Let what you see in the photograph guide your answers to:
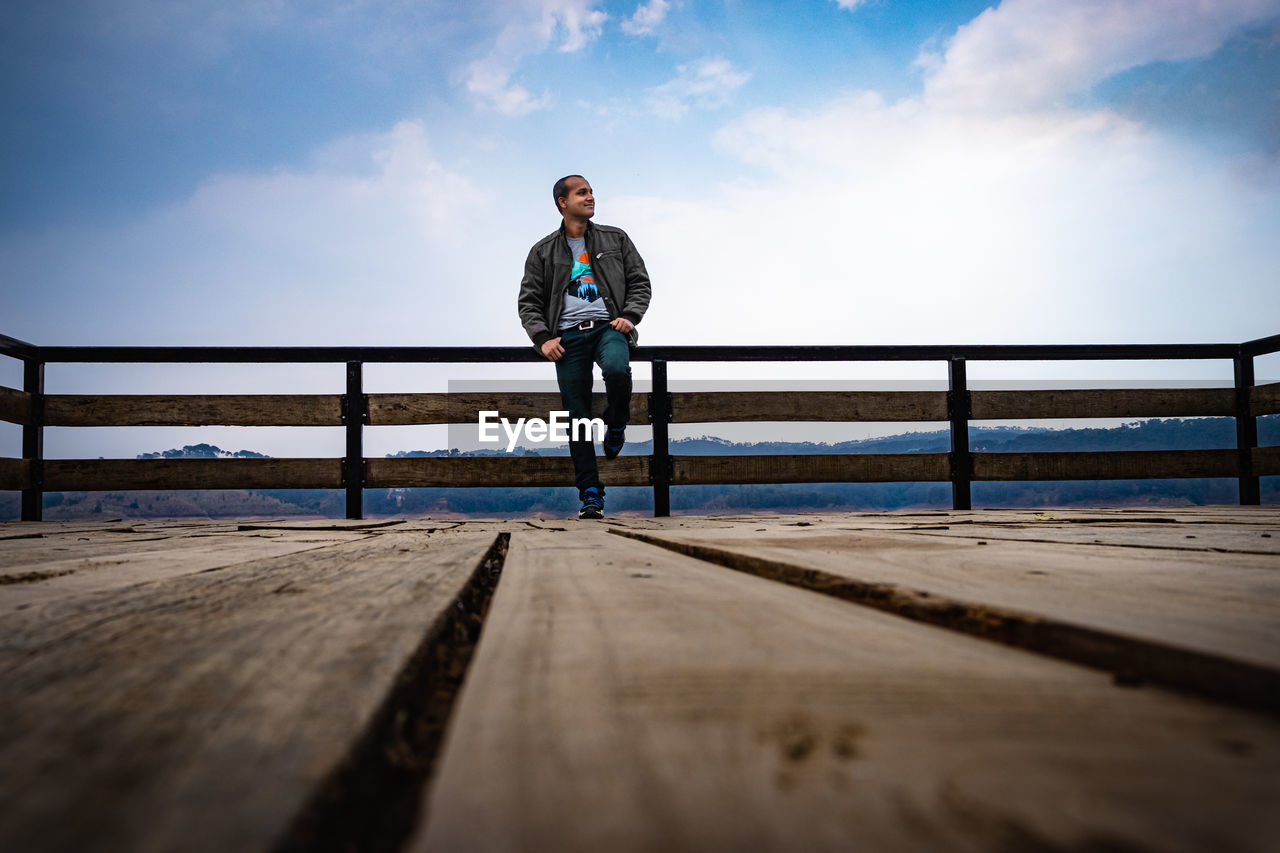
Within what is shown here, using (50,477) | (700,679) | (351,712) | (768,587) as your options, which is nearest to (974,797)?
(700,679)

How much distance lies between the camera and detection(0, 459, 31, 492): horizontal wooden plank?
4.21 metres

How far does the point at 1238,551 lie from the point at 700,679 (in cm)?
115

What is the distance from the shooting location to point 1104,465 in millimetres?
4820

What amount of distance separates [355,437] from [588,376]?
5.37ft

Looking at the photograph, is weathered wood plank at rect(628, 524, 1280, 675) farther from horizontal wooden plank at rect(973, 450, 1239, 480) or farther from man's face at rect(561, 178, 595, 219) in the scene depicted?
horizontal wooden plank at rect(973, 450, 1239, 480)

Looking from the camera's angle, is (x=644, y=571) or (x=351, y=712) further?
(x=644, y=571)

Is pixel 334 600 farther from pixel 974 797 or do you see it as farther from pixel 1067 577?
pixel 1067 577

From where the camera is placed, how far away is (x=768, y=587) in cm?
72

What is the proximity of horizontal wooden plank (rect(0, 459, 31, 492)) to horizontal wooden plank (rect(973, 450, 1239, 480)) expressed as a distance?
240 inches

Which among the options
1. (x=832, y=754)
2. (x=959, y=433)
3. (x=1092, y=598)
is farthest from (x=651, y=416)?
(x=832, y=754)

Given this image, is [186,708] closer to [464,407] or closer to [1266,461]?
[464,407]

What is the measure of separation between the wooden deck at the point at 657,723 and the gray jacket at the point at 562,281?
11.2 feet

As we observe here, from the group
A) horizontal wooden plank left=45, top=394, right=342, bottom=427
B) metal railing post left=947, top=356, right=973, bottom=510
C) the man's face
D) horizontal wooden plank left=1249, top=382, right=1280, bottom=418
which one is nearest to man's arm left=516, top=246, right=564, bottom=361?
the man's face

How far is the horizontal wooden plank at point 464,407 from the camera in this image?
4.54m
